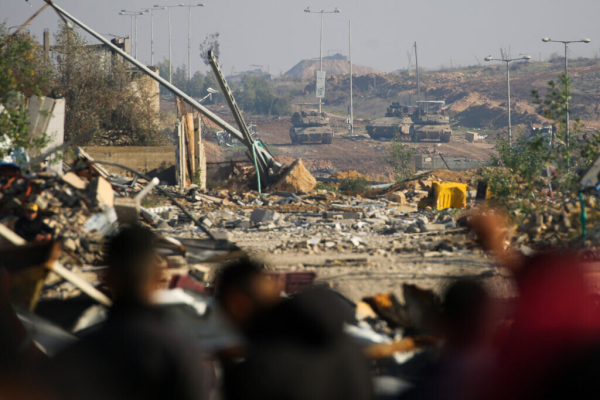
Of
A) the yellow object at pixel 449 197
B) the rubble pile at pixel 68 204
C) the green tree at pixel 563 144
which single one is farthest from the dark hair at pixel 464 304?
the yellow object at pixel 449 197

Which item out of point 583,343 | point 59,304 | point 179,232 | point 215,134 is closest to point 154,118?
point 179,232

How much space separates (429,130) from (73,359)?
47.1 meters

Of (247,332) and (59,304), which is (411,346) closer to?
(247,332)

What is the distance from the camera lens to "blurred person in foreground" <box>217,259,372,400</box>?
3.12 m

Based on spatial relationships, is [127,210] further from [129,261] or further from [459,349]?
[459,349]

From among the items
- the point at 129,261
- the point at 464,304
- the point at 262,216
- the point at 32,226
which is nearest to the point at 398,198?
the point at 262,216

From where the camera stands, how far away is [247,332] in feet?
12.4

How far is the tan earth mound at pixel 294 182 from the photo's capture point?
1656 centimetres

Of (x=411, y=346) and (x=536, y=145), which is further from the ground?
(x=536, y=145)

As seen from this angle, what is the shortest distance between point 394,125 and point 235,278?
4582cm

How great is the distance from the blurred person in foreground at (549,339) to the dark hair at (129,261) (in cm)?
231

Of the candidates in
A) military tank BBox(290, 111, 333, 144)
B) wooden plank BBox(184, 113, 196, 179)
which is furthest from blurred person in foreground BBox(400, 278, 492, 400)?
military tank BBox(290, 111, 333, 144)

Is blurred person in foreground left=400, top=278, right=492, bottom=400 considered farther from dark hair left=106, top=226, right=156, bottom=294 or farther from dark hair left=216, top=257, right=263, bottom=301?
dark hair left=106, top=226, right=156, bottom=294

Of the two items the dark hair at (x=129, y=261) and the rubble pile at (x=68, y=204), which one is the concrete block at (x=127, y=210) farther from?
the dark hair at (x=129, y=261)
